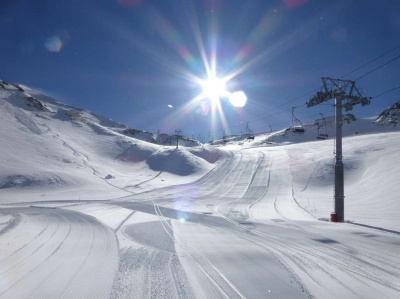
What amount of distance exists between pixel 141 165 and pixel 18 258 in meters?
59.0

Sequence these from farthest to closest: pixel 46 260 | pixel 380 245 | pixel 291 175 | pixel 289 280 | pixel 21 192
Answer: pixel 291 175, pixel 21 192, pixel 380 245, pixel 46 260, pixel 289 280

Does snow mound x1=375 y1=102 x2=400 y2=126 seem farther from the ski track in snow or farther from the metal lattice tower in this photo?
the ski track in snow

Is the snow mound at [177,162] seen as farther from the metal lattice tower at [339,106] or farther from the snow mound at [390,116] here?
the snow mound at [390,116]

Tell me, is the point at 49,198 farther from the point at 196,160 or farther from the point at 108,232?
the point at 196,160

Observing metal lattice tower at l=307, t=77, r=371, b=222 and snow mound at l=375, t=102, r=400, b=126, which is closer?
metal lattice tower at l=307, t=77, r=371, b=222

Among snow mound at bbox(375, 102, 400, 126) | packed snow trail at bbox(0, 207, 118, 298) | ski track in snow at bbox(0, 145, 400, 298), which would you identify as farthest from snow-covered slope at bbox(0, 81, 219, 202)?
snow mound at bbox(375, 102, 400, 126)

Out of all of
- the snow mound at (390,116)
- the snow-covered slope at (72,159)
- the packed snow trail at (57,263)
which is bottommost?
the packed snow trail at (57,263)

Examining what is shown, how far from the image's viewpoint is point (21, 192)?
33531mm

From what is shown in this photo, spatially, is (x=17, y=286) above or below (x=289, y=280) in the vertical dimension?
below

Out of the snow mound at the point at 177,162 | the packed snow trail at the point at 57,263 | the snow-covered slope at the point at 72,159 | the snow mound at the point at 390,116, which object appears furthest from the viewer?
the snow mound at the point at 390,116

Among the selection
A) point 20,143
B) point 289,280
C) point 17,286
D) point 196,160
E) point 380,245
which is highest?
point 196,160

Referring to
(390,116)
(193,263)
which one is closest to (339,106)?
(193,263)

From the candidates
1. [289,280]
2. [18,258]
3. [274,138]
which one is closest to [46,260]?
[18,258]

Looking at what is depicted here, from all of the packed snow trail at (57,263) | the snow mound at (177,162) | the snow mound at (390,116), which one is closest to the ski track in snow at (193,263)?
the packed snow trail at (57,263)
